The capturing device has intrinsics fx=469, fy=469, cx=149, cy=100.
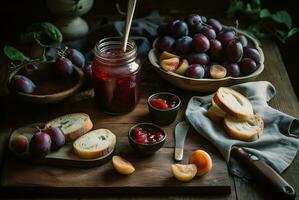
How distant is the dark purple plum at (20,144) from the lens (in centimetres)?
139

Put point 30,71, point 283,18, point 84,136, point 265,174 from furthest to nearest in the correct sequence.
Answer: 1. point 283,18
2. point 30,71
3. point 84,136
4. point 265,174

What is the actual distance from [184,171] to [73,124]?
0.39 meters

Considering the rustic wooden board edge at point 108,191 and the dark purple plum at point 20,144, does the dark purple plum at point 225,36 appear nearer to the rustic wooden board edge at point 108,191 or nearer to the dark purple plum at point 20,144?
the rustic wooden board edge at point 108,191

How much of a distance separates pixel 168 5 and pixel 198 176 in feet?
3.85

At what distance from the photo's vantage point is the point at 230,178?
1381 mm

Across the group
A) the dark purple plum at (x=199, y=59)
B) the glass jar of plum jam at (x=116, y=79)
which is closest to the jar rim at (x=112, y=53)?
the glass jar of plum jam at (x=116, y=79)

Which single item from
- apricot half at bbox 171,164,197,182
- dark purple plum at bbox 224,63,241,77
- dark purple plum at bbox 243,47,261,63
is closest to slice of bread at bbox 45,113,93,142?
apricot half at bbox 171,164,197,182

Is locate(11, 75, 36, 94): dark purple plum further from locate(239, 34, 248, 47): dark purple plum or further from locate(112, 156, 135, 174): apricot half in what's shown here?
locate(239, 34, 248, 47): dark purple plum

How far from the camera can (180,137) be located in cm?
149

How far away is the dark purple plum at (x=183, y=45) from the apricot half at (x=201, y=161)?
1.55ft

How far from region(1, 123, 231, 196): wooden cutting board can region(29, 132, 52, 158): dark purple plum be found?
0.16ft

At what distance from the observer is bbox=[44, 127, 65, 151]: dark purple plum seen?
4.58 ft

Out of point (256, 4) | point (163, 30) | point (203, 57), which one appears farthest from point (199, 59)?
point (256, 4)

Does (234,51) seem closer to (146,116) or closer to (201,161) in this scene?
(146,116)
